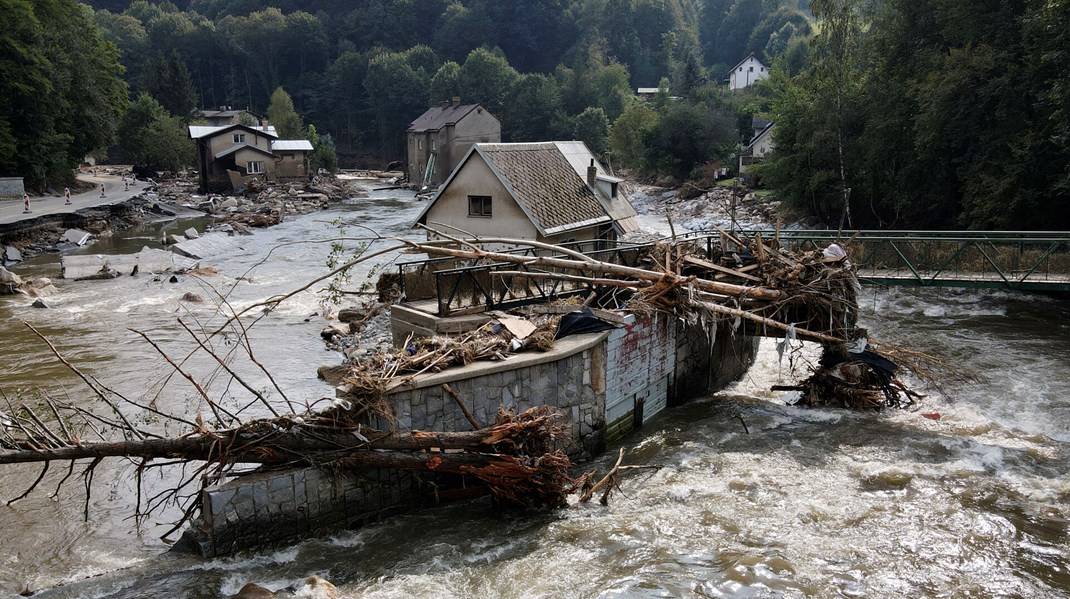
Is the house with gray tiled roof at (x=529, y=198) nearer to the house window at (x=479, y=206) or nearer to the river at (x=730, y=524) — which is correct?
the house window at (x=479, y=206)

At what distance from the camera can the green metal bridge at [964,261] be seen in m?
18.3

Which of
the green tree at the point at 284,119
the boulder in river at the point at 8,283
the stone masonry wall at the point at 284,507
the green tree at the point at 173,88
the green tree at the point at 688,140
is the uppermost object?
the green tree at the point at 173,88

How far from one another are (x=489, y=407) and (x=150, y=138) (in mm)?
67874

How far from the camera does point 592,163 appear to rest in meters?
25.4

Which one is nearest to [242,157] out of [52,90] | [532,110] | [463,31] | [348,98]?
[52,90]

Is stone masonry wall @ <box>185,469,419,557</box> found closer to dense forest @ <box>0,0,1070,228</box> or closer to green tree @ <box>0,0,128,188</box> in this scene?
dense forest @ <box>0,0,1070,228</box>

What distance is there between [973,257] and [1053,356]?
9.40 ft

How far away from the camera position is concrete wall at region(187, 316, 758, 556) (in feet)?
32.1

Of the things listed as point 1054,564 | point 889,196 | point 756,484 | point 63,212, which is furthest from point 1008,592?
point 63,212

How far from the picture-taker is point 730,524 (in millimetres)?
10766

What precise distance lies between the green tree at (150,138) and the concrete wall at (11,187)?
27505 millimetres

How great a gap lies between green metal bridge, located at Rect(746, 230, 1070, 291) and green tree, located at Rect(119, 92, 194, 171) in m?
64.5

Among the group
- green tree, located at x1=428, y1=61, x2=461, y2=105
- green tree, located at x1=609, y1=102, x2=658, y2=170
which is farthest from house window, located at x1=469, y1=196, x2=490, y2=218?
green tree, located at x1=428, y1=61, x2=461, y2=105

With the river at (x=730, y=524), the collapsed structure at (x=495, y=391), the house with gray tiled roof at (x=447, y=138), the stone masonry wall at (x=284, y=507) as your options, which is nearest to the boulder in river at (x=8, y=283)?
the river at (x=730, y=524)
